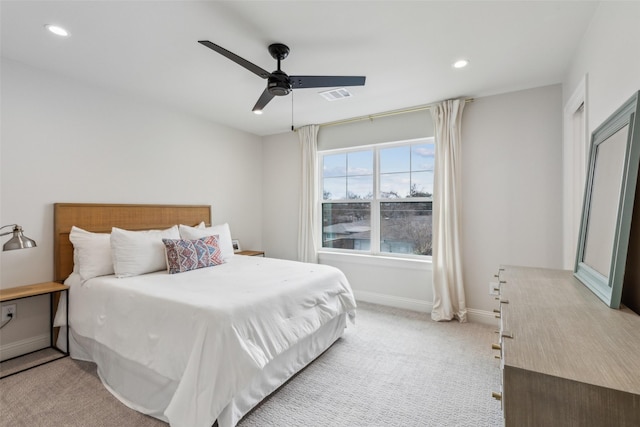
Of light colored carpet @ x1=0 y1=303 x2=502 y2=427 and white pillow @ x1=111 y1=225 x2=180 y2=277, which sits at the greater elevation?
white pillow @ x1=111 y1=225 x2=180 y2=277

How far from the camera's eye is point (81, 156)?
2881mm

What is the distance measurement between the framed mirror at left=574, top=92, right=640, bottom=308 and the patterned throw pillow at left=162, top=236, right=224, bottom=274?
290cm

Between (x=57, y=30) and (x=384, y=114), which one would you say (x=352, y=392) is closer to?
(x=384, y=114)

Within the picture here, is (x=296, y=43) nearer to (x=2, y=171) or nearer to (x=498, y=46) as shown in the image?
(x=498, y=46)

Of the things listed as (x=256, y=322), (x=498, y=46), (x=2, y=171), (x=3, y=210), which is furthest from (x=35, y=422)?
(x=498, y=46)

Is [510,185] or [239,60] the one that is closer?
[239,60]

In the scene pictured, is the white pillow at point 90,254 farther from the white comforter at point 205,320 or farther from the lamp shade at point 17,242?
the lamp shade at point 17,242

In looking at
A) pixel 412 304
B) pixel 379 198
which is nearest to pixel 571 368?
pixel 412 304

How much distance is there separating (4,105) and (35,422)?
2.43 m

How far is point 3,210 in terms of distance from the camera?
7.95 ft

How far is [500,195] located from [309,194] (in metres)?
2.44

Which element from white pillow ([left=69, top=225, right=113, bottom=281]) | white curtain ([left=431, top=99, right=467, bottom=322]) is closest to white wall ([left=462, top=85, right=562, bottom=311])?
white curtain ([left=431, top=99, right=467, bottom=322])

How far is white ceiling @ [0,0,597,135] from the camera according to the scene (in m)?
1.85

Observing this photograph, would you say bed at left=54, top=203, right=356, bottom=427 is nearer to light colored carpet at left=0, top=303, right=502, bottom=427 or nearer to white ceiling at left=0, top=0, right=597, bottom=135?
light colored carpet at left=0, top=303, right=502, bottom=427
